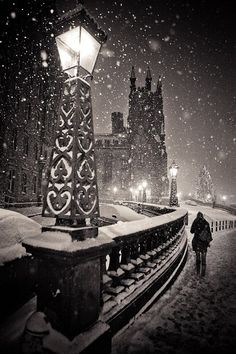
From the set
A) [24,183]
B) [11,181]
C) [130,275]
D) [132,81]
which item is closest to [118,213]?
[130,275]

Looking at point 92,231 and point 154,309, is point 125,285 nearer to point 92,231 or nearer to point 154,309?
point 154,309

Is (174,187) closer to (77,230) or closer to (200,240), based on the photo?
(200,240)

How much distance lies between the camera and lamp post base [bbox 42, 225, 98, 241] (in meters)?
2.38

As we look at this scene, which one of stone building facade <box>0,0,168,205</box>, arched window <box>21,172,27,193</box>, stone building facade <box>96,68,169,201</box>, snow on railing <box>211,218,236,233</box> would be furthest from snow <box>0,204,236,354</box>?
stone building facade <box>96,68,169,201</box>

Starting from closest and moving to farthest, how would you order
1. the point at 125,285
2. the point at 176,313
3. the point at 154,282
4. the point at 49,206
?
the point at 49,206, the point at 125,285, the point at 176,313, the point at 154,282

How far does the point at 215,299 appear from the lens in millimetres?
4656

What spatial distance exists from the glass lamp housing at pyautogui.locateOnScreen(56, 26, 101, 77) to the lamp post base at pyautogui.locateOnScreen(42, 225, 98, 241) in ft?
6.22

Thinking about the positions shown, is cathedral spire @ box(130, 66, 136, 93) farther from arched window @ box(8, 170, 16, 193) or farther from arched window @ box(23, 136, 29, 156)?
arched window @ box(8, 170, 16, 193)

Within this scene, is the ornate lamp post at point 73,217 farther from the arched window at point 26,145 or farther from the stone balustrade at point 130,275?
the arched window at point 26,145

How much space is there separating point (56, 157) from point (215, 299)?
4.37m

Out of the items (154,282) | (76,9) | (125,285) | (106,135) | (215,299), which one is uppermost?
(106,135)

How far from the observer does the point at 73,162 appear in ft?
8.41

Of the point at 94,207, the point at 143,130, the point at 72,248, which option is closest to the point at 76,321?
the point at 72,248

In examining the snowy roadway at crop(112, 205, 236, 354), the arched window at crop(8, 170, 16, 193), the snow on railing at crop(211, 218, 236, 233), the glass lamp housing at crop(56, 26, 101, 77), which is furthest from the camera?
the arched window at crop(8, 170, 16, 193)
